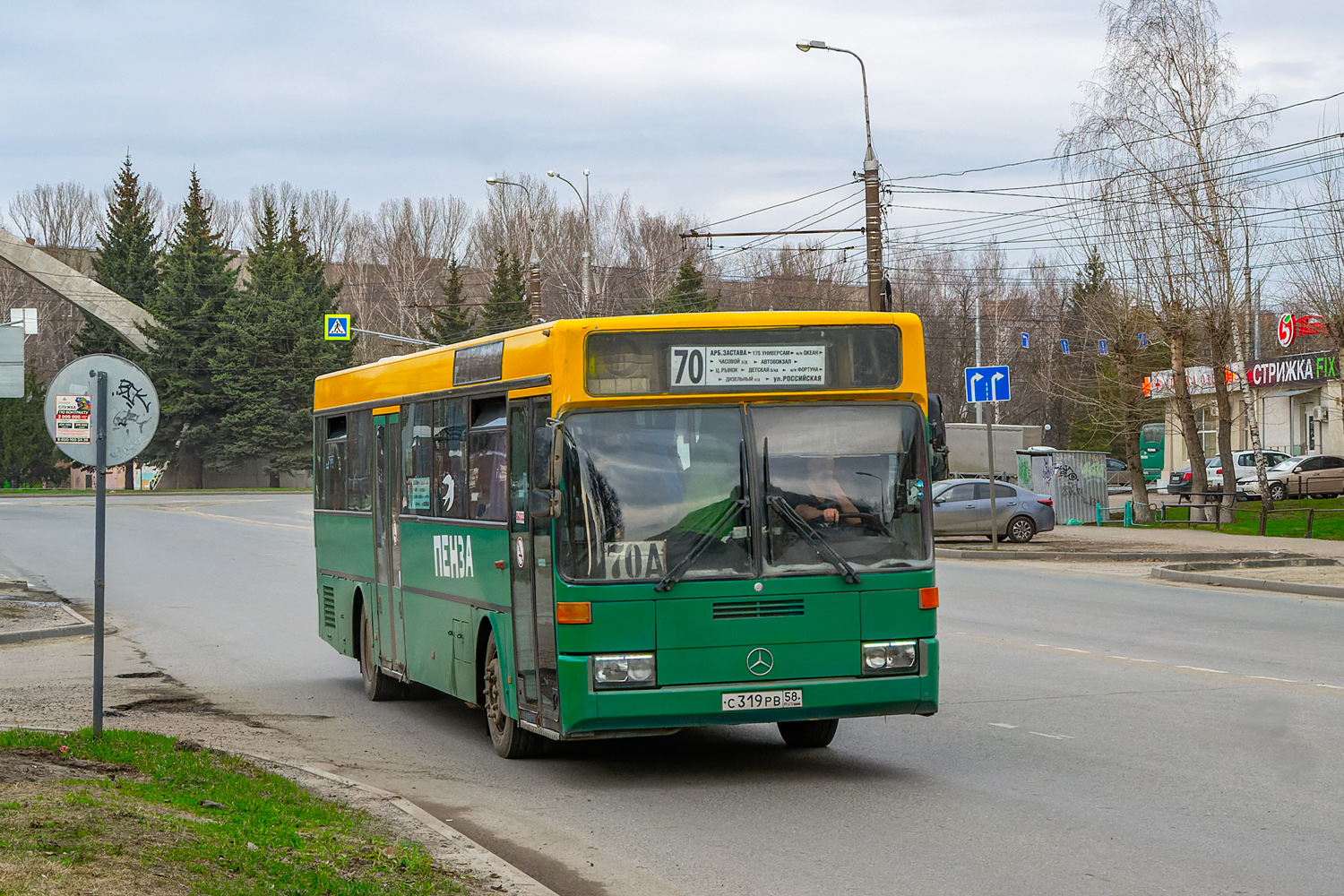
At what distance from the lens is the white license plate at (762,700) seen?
26.1 feet

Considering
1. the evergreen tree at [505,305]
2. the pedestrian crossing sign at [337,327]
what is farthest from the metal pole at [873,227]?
the evergreen tree at [505,305]

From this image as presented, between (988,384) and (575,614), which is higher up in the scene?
(988,384)

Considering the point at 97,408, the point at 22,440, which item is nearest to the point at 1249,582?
the point at 97,408

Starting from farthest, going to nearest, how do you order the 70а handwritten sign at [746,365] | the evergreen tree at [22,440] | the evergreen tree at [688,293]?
the evergreen tree at [22,440], the evergreen tree at [688,293], the 70а handwritten sign at [746,365]

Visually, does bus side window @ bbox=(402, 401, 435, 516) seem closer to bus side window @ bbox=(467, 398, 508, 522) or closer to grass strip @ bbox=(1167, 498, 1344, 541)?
bus side window @ bbox=(467, 398, 508, 522)

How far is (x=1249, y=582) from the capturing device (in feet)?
68.7

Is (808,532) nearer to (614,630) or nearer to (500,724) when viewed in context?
(614,630)

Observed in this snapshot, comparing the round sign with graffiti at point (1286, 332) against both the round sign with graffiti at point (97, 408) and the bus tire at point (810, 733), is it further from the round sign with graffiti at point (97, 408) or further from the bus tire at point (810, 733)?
the round sign with graffiti at point (97, 408)

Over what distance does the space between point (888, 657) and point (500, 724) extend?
252cm

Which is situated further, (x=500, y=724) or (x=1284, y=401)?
(x=1284, y=401)

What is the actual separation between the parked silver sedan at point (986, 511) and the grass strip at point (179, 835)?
79.5ft

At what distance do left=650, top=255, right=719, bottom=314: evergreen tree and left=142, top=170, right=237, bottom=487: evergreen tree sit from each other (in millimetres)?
23154

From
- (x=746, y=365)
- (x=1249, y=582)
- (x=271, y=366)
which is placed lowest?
(x=1249, y=582)

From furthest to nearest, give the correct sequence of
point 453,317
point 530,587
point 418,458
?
1. point 453,317
2. point 418,458
3. point 530,587
